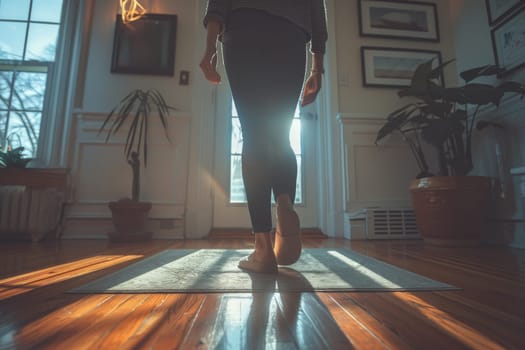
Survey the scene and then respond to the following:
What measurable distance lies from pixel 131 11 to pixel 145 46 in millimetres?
336

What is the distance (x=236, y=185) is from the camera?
219 cm

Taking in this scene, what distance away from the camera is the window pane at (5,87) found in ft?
6.97

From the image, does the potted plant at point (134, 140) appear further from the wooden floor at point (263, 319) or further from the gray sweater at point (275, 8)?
the gray sweater at point (275, 8)

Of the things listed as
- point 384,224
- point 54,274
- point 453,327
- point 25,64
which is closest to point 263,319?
point 453,327

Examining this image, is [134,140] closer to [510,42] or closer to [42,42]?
[42,42]

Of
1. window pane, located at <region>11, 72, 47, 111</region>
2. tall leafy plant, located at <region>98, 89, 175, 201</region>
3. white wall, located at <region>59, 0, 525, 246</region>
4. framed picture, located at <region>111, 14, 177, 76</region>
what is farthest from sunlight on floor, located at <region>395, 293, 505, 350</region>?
window pane, located at <region>11, 72, 47, 111</region>

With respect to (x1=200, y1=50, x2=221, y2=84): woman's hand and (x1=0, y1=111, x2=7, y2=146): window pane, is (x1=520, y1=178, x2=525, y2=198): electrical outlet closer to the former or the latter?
(x1=200, y1=50, x2=221, y2=84): woman's hand

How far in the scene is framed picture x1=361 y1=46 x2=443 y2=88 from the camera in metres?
2.30

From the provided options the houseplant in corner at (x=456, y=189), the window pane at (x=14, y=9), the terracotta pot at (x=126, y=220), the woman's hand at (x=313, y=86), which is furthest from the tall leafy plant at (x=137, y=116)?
the houseplant in corner at (x=456, y=189)

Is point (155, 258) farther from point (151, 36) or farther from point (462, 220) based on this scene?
point (151, 36)

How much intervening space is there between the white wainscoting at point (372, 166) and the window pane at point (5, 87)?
2.62 metres

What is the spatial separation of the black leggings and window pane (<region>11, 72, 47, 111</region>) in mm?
2161

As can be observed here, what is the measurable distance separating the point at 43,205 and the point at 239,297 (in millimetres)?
1787

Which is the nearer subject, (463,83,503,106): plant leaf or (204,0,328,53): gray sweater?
(204,0,328,53): gray sweater
